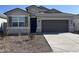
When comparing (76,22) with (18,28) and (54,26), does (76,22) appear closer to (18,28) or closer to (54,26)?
(54,26)

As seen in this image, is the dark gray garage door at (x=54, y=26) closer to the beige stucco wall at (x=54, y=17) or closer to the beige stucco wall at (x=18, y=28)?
the beige stucco wall at (x=54, y=17)

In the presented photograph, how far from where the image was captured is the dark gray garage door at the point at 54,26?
2672 cm

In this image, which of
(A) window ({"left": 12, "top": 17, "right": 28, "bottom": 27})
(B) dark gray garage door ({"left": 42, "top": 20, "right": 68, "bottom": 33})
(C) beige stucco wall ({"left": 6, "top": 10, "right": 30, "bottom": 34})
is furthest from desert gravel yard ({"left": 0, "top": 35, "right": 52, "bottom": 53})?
(B) dark gray garage door ({"left": 42, "top": 20, "right": 68, "bottom": 33})

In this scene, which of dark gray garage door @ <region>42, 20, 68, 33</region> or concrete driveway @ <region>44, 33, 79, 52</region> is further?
dark gray garage door @ <region>42, 20, 68, 33</region>

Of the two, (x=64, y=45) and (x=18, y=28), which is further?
(x=18, y=28)

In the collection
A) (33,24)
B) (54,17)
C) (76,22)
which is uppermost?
(54,17)

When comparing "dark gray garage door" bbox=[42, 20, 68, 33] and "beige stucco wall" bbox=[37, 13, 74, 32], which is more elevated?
"beige stucco wall" bbox=[37, 13, 74, 32]

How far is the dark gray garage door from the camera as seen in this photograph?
26.7m

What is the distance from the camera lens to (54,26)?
2677cm

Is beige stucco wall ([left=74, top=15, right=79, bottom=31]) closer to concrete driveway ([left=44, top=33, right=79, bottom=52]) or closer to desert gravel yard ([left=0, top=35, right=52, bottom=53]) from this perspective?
concrete driveway ([left=44, top=33, right=79, bottom=52])

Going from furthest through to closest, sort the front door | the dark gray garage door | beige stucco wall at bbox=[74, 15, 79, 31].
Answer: beige stucco wall at bbox=[74, 15, 79, 31] < the dark gray garage door < the front door

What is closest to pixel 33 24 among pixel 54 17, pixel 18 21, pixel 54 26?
pixel 18 21

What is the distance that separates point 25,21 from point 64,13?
19.4 ft
